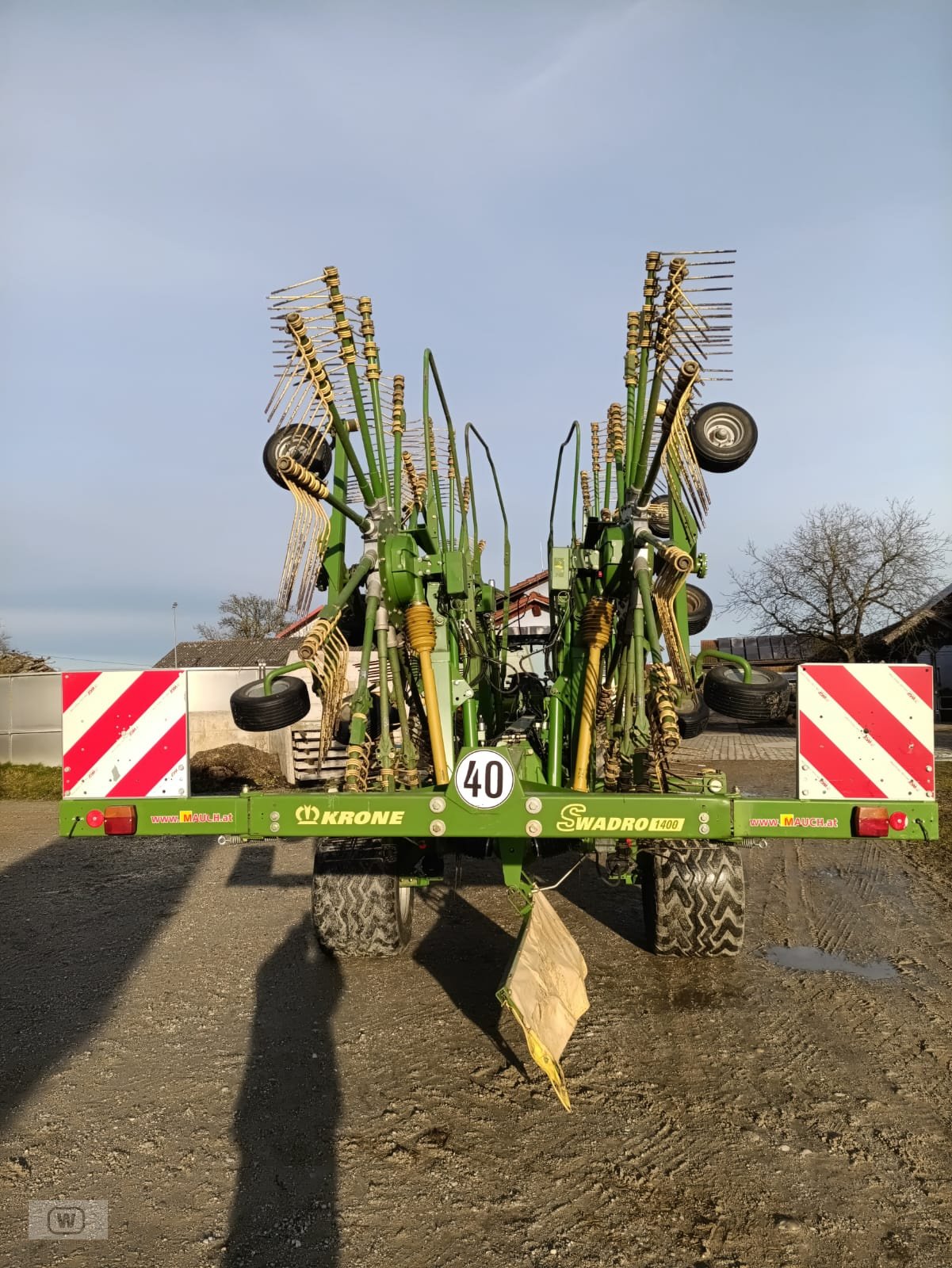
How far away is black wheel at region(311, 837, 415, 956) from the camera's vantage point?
537cm

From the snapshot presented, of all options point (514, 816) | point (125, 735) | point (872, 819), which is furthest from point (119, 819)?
point (872, 819)

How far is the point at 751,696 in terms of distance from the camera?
180 inches

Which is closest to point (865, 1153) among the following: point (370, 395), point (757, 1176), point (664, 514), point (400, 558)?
point (757, 1176)

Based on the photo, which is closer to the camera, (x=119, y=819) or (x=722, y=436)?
(x=119, y=819)

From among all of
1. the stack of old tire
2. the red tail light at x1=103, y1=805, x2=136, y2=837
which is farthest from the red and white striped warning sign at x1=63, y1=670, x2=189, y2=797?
the stack of old tire

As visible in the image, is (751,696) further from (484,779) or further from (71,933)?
(71,933)

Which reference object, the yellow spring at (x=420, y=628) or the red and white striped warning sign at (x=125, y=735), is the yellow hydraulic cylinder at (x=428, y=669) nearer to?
the yellow spring at (x=420, y=628)

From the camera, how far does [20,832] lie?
447 inches

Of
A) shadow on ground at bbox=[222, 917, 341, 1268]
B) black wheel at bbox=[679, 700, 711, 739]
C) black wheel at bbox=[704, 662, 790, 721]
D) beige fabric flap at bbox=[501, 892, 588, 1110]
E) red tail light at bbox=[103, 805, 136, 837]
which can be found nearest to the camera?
shadow on ground at bbox=[222, 917, 341, 1268]

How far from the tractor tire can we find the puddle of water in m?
0.40

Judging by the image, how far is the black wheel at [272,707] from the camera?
4.70m

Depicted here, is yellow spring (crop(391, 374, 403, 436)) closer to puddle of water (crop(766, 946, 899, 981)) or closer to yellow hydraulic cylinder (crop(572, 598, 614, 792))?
yellow hydraulic cylinder (crop(572, 598, 614, 792))

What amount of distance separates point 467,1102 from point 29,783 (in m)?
14.1

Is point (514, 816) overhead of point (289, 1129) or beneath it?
overhead
